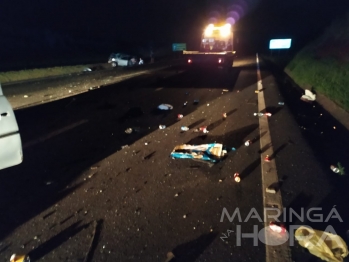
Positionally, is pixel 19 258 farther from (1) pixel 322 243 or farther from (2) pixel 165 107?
(2) pixel 165 107

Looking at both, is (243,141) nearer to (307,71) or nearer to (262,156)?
(262,156)

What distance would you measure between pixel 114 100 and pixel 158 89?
309 cm

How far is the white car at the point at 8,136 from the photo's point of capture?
4.44m

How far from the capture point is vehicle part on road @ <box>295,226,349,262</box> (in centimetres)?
357

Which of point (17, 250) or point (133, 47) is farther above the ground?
point (17, 250)

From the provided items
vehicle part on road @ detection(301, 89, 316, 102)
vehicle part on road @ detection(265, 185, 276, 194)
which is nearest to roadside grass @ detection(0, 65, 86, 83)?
vehicle part on road @ detection(301, 89, 316, 102)

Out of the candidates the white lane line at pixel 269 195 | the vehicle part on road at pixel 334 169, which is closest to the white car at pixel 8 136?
the white lane line at pixel 269 195

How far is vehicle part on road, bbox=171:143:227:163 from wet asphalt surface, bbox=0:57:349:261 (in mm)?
171

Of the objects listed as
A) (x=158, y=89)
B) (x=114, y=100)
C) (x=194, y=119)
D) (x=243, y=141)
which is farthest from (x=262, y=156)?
(x=158, y=89)

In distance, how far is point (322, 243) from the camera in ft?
12.3

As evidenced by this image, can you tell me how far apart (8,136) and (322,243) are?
4162 millimetres

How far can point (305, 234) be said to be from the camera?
3928mm

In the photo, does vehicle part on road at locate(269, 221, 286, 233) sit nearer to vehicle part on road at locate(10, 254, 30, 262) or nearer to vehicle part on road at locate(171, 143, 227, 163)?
vehicle part on road at locate(171, 143, 227, 163)

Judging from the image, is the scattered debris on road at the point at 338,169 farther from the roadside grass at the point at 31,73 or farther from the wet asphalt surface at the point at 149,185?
the roadside grass at the point at 31,73
